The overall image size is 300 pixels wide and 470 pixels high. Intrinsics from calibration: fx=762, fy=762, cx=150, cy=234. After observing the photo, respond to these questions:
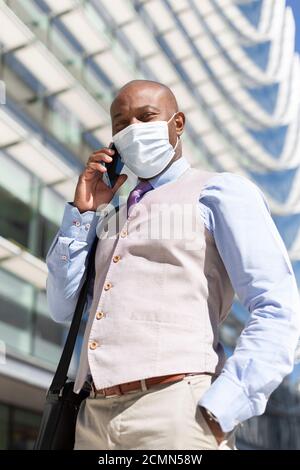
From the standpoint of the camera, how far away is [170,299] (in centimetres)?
185

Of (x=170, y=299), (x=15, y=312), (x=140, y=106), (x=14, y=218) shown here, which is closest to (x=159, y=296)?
(x=170, y=299)

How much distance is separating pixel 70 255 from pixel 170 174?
14.1 inches

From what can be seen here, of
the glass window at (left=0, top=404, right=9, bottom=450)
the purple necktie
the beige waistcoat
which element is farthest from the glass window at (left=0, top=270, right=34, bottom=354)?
the beige waistcoat

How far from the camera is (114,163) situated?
2264 millimetres

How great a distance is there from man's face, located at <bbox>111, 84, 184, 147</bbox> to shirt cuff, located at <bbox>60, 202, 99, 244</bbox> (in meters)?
0.26

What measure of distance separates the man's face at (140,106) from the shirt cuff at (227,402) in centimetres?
81

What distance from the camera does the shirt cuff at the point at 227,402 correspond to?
5.44 ft

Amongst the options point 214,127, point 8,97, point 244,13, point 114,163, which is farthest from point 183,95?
point 114,163

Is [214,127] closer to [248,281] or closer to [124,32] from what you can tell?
[124,32]

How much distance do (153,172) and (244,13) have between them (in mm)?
27649

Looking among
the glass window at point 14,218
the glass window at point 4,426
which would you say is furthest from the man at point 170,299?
the glass window at point 4,426

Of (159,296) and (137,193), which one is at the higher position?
(137,193)

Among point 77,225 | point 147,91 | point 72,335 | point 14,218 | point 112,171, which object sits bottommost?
point 14,218

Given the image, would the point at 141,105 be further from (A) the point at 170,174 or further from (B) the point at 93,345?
Answer: (B) the point at 93,345
